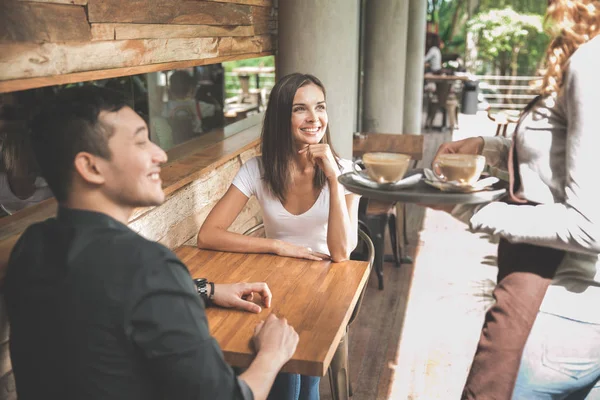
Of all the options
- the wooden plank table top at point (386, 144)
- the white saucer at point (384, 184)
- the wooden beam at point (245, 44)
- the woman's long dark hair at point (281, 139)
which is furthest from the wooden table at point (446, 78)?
the white saucer at point (384, 184)

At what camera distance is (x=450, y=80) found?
520 inches

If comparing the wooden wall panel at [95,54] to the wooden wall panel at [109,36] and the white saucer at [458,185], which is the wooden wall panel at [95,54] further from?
the white saucer at [458,185]

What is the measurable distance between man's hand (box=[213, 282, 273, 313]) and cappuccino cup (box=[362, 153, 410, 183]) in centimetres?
58

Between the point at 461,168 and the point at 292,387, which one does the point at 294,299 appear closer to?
the point at 292,387

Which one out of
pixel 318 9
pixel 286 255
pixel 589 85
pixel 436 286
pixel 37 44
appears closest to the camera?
pixel 589 85

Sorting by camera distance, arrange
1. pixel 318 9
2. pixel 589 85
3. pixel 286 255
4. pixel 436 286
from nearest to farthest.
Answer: pixel 589 85
pixel 286 255
pixel 318 9
pixel 436 286

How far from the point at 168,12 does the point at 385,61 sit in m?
5.53

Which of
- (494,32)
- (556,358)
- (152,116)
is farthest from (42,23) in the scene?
(494,32)

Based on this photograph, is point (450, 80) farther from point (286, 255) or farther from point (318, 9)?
point (286, 255)

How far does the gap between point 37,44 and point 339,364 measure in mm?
1621

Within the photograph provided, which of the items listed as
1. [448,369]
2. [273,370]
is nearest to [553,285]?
[273,370]

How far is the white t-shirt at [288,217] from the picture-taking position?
8.92 feet

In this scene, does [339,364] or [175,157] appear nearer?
[339,364]

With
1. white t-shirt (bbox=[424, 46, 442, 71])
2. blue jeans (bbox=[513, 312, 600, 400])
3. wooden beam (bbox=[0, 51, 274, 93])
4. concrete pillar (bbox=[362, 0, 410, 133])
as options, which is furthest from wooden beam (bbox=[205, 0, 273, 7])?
white t-shirt (bbox=[424, 46, 442, 71])
